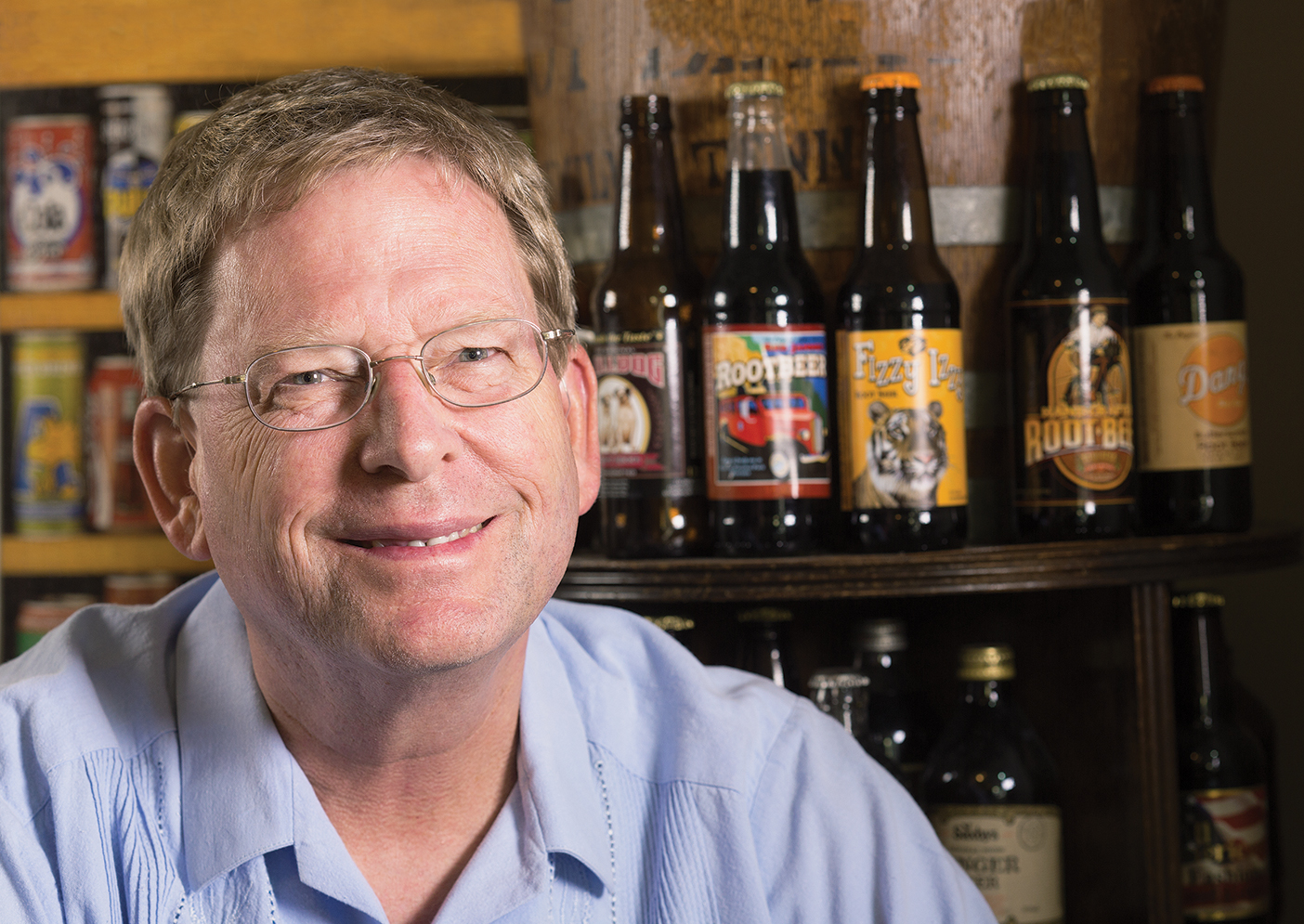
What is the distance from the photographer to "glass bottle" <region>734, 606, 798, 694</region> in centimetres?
139

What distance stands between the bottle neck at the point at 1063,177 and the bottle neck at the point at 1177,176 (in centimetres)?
10

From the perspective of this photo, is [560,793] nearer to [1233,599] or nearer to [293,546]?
[293,546]

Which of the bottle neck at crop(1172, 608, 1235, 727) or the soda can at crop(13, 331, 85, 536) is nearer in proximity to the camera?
the bottle neck at crop(1172, 608, 1235, 727)

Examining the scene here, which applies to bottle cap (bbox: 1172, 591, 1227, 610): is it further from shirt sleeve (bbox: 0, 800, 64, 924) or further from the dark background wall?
shirt sleeve (bbox: 0, 800, 64, 924)

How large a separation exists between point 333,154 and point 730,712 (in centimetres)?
56

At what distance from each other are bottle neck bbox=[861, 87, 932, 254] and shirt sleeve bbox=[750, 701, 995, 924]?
54 centimetres

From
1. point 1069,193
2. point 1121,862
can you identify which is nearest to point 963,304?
point 1069,193

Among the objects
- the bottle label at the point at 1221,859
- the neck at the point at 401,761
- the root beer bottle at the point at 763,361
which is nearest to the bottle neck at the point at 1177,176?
the root beer bottle at the point at 763,361

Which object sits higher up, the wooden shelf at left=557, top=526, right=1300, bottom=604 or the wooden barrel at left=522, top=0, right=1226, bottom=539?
the wooden barrel at left=522, top=0, right=1226, bottom=539

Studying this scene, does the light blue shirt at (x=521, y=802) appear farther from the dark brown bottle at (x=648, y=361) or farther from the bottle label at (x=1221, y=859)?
the bottle label at (x=1221, y=859)

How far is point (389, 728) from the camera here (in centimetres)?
89

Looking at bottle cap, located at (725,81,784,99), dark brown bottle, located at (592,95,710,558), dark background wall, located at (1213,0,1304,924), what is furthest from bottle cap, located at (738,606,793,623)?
dark background wall, located at (1213,0,1304,924)

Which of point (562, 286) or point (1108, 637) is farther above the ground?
point (562, 286)

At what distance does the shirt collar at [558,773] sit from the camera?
3.06 feet
